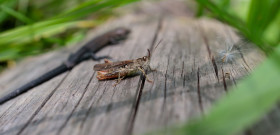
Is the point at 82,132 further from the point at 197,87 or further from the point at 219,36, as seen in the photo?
the point at 219,36

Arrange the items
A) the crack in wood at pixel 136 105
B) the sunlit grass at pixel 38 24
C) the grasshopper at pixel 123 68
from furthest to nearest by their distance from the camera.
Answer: the sunlit grass at pixel 38 24
the grasshopper at pixel 123 68
the crack in wood at pixel 136 105

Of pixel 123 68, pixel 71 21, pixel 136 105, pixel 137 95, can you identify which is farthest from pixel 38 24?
pixel 136 105

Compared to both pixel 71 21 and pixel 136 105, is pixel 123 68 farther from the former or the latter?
pixel 71 21

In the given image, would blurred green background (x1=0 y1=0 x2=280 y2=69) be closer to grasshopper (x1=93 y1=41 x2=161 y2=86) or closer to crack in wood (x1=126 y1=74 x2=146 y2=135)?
grasshopper (x1=93 y1=41 x2=161 y2=86)

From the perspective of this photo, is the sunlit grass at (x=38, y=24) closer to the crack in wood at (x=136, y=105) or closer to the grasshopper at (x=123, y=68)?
the grasshopper at (x=123, y=68)

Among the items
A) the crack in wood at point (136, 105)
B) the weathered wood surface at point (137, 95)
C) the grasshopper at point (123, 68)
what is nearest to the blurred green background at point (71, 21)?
the weathered wood surface at point (137, 95)

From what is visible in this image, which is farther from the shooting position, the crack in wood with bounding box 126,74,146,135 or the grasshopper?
the grasshopper

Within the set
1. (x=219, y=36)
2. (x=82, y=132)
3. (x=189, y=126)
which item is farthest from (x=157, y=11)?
(x=189, y=126)

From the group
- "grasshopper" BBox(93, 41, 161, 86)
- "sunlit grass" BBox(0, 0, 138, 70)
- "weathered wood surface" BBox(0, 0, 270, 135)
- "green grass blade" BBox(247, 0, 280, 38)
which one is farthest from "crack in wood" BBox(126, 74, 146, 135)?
"green grass blade" BBox(247, 0, 280, 38)

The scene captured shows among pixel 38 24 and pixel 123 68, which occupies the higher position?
pixel 38 24
